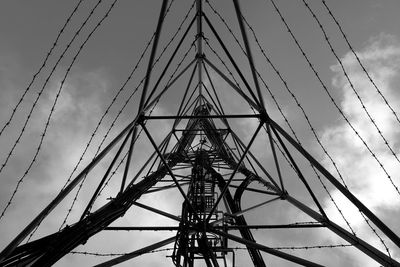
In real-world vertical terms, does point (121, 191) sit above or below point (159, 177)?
below

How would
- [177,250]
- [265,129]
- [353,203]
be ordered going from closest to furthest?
[353,203] → [265,129] → [177,250]

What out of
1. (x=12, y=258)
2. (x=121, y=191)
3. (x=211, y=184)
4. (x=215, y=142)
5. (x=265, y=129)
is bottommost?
(x=12, y=258)

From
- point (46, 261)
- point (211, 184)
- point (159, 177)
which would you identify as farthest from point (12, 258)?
point (211, 184)

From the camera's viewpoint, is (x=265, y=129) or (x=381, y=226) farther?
(x=265, y=129)

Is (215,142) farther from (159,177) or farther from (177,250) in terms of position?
(177,250)

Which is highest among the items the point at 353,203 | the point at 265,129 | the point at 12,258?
the point at 265,129

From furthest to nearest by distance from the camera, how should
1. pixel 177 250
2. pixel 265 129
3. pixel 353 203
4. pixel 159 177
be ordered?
pixel 159 177 < pixel 177 250 < pixel 265 129 < pixel 353 203

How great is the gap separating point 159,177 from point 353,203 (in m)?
7.39

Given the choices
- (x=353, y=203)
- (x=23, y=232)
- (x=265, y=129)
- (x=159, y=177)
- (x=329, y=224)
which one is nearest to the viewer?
(x=23, y=232)

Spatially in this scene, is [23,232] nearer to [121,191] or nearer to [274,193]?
[121,191]

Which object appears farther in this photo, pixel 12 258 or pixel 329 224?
pixel 329 224

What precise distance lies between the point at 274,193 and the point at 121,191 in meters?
4.85

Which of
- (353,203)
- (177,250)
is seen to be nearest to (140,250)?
(177,250)

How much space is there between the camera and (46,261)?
7281mm
